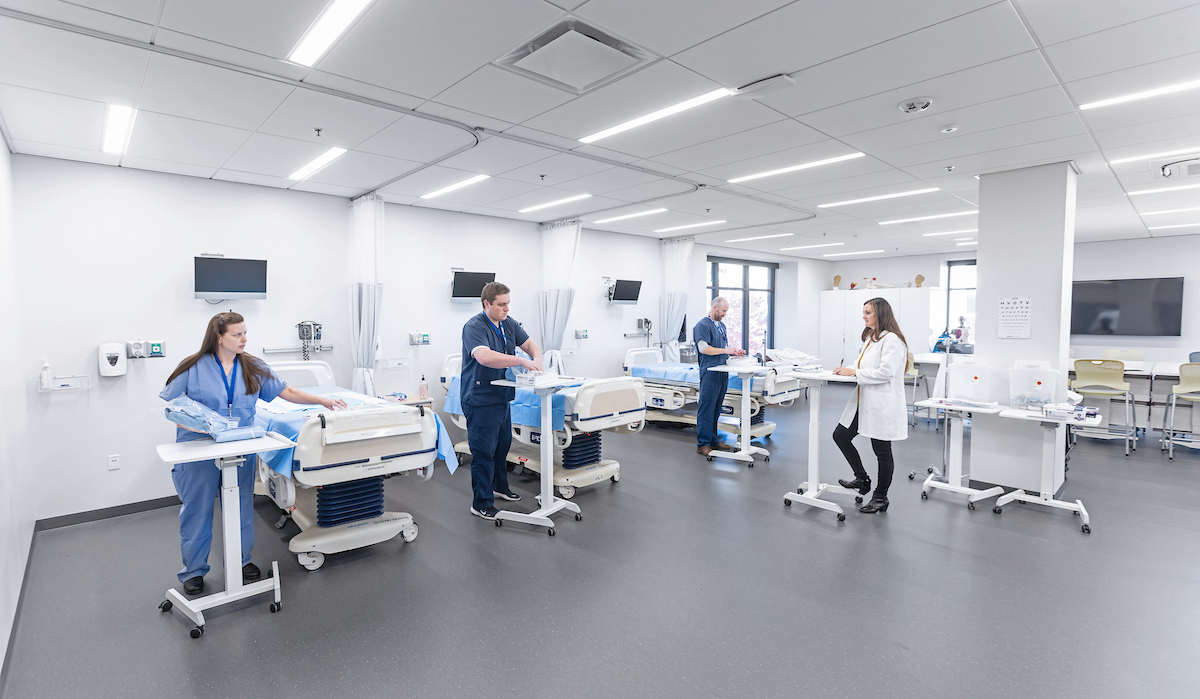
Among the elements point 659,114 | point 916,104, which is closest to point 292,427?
point 659,114

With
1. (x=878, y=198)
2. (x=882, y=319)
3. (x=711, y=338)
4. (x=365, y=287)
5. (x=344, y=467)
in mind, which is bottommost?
(x=344, y=467)

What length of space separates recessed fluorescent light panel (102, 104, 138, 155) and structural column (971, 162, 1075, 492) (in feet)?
19.6

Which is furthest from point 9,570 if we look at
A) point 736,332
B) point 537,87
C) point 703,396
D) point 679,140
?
point 736,332

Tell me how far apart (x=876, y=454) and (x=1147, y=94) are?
2.53 metres

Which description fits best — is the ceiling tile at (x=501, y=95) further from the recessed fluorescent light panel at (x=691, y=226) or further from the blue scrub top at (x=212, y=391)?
the recessed fluorescent light panel at (x=691, y=226)

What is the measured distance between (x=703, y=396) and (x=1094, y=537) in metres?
3.08

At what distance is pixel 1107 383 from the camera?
611cm

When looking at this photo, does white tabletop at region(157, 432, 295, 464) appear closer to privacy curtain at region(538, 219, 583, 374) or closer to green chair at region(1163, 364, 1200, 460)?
privacy curtain at region(538, 219, 583, 374)

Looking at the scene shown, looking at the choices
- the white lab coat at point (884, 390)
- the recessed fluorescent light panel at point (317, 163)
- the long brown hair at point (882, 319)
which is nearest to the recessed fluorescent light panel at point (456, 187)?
the recessed fluorescent light panel at point (317, 163)

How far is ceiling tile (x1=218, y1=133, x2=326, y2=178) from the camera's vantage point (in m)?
3.80

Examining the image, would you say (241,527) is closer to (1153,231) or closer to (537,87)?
(537,87)

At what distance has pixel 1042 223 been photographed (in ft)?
14.4

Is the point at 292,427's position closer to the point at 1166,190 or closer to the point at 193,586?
the point at 193,586

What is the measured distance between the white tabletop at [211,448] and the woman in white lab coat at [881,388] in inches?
135
